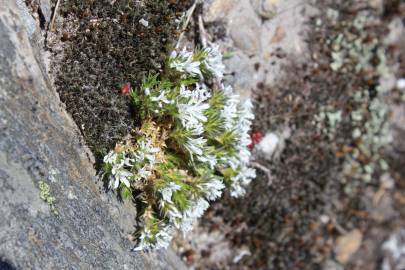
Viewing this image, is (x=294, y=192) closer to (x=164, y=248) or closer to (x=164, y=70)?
(x=164, y=248)

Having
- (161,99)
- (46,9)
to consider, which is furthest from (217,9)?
(46,9)

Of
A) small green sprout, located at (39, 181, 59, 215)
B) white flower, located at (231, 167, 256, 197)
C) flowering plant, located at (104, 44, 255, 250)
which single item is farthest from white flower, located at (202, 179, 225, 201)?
small green sprout, located at (39, 181, 59, 215)

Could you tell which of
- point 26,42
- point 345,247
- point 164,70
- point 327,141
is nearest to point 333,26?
point 327,141

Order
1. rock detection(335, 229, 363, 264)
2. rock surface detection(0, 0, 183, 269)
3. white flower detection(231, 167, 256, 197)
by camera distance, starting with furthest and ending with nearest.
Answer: rock detection(335, 229, 363, 264) → white flower detection(231, 167, 256, 197) → rock surface detection(0, 0, 183, 269)

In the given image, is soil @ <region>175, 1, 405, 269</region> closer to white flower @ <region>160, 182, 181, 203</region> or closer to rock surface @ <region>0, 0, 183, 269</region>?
white flower @ <region>160, 182, 181, 203</region>

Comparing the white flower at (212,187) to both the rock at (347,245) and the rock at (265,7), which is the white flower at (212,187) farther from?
the rock at (347,245)

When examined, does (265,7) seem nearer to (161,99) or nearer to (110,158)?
(161,99)
